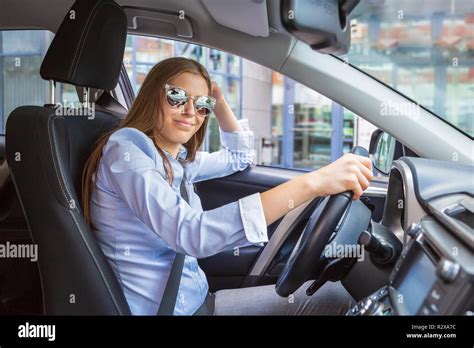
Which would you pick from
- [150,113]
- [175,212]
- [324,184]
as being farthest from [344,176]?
[150,113]

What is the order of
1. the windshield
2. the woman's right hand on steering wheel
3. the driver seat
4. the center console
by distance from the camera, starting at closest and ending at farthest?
the center console
the woman's right hand on steering wheel
the driver seat
the windshield

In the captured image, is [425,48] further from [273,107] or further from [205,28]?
[205,28]

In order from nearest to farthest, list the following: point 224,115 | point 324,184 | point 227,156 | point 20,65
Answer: point 324,184
point 224,115
point 227,156
point 20,65

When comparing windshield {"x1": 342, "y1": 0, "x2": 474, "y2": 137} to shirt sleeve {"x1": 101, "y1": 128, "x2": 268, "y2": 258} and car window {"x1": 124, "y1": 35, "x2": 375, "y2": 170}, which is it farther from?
shirt sleeve {"x1": 101, "y1": 128, "x2": 268, "y2": 258}

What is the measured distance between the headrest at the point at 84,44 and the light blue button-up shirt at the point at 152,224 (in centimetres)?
16

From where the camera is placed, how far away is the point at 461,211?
0.93 meters

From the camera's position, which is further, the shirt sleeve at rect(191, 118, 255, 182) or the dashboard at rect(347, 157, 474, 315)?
the shirt sleeve at rect(191, 118, 255, 182)

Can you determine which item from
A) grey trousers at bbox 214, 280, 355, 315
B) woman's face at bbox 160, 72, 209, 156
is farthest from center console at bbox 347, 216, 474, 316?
woman's face at bbox 160, 72, 209, 156

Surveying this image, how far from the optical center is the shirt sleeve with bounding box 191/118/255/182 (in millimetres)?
1518

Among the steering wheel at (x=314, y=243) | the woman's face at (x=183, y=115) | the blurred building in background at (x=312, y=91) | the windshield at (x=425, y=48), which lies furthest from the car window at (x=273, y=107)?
the steering wheel at (x=314, y=243)

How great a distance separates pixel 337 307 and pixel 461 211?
40 cm

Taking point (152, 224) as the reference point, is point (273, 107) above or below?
above

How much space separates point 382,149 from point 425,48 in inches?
10.0

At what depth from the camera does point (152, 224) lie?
989 mm
